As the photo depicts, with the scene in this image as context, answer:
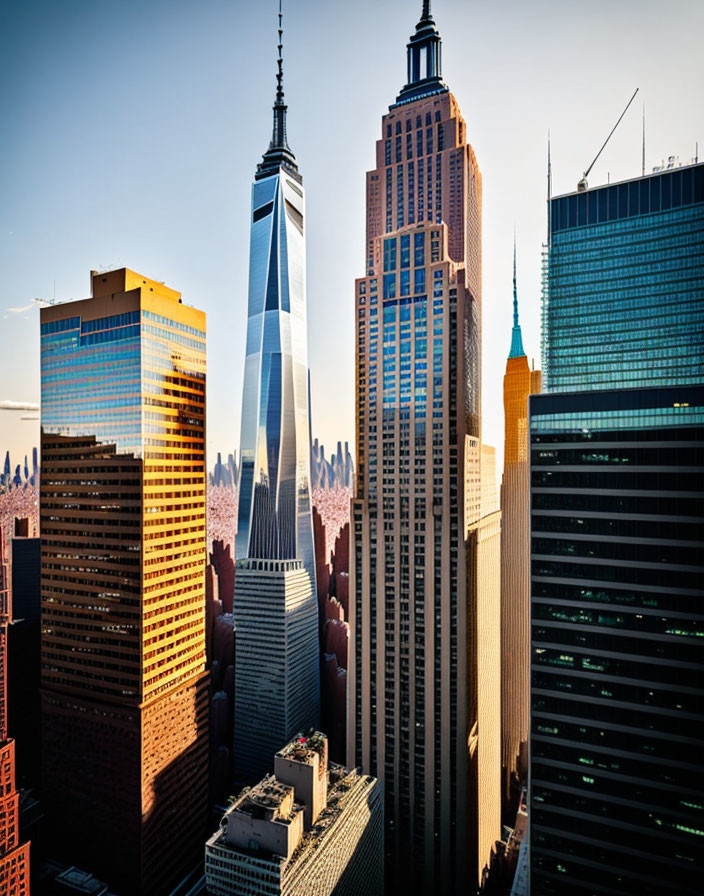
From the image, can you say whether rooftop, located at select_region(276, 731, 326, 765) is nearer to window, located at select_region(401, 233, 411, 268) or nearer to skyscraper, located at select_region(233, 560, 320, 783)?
skyscraper, located at select_region(233, 560, 320, 783)

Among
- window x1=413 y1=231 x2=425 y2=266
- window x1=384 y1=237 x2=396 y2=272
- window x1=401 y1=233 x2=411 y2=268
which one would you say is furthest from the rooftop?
window x1=413 y1=231 x2=425 y2=266

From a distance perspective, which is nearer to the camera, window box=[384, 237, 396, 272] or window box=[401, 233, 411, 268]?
window box=[401, 233, 411, 268]

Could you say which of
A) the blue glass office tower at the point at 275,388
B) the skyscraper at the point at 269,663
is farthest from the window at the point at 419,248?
the skyscraper at the point at 269,663

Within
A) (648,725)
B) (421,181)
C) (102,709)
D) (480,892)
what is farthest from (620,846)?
(421,181)

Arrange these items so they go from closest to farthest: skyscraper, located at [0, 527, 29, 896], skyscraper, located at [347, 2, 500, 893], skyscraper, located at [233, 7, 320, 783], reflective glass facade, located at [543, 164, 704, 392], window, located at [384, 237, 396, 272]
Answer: skyscraper, located at [0, 527, 29, 896] < reflective glass facade, located at [543, 164, 704, 392] < skyscraper, located at [347, 2, 500, 893] < window, located at [384, 237, 396, 272] < skyscraper, located at [233, 7, 320, 783]

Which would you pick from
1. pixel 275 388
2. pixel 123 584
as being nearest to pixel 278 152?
pixel 275 388

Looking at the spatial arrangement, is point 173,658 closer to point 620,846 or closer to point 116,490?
point 116,490

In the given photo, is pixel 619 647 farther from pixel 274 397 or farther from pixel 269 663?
pixel 274 397
